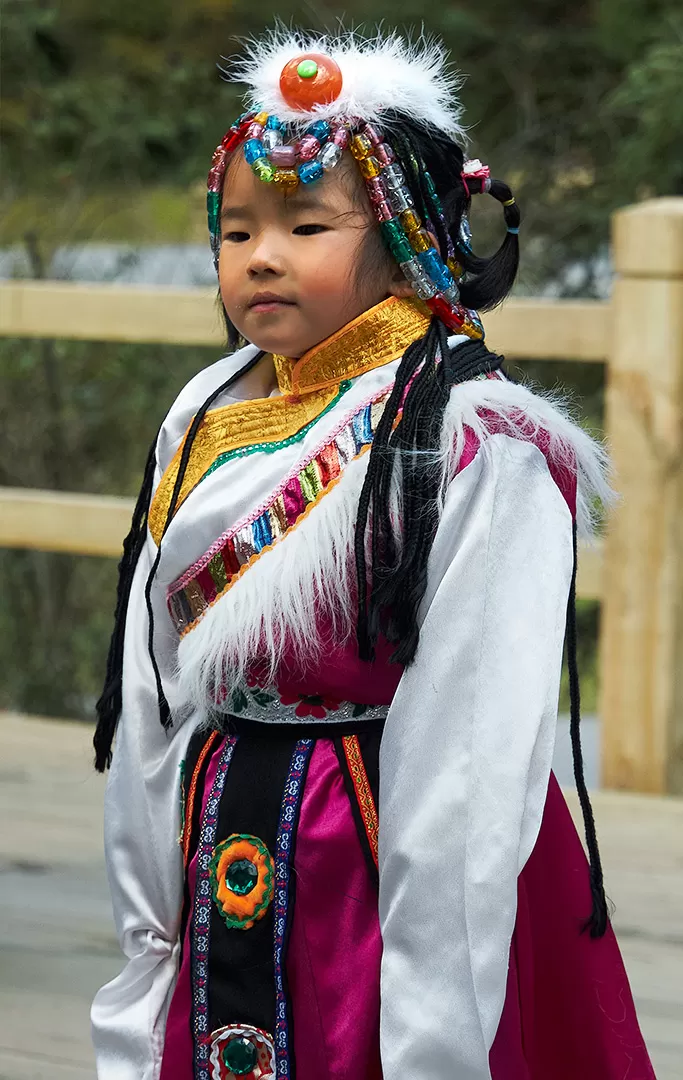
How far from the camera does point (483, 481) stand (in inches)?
50.4

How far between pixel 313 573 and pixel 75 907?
1342mm

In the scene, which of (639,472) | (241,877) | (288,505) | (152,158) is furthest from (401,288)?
(152,158)

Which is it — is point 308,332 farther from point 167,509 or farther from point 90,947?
point 90,947

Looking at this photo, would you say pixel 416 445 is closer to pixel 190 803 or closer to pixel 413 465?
pixel 413 465

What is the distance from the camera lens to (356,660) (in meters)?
1.33

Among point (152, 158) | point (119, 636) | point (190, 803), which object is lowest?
point (190, 803)

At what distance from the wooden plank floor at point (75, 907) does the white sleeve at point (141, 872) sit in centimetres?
59

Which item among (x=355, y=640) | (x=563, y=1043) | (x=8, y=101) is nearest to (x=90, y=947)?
(x=563, y=1043)

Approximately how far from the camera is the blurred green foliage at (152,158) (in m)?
5.10

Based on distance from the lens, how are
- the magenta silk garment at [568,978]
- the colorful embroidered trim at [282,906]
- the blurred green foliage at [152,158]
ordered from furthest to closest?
the blurred green foliage at [152,158] < the magenta silk garment at [568,978] < the colorful embroidered trim at [282,906]

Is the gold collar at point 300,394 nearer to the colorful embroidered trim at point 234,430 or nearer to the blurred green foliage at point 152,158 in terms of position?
the colorful embroidered trim at point 234,430

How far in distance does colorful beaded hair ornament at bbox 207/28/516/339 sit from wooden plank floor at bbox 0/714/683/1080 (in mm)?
1145

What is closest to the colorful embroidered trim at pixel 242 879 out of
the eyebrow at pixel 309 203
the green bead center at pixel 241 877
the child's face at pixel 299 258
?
the green bead center at pixel 241 877

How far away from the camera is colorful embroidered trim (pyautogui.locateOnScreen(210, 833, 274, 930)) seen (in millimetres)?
1352
